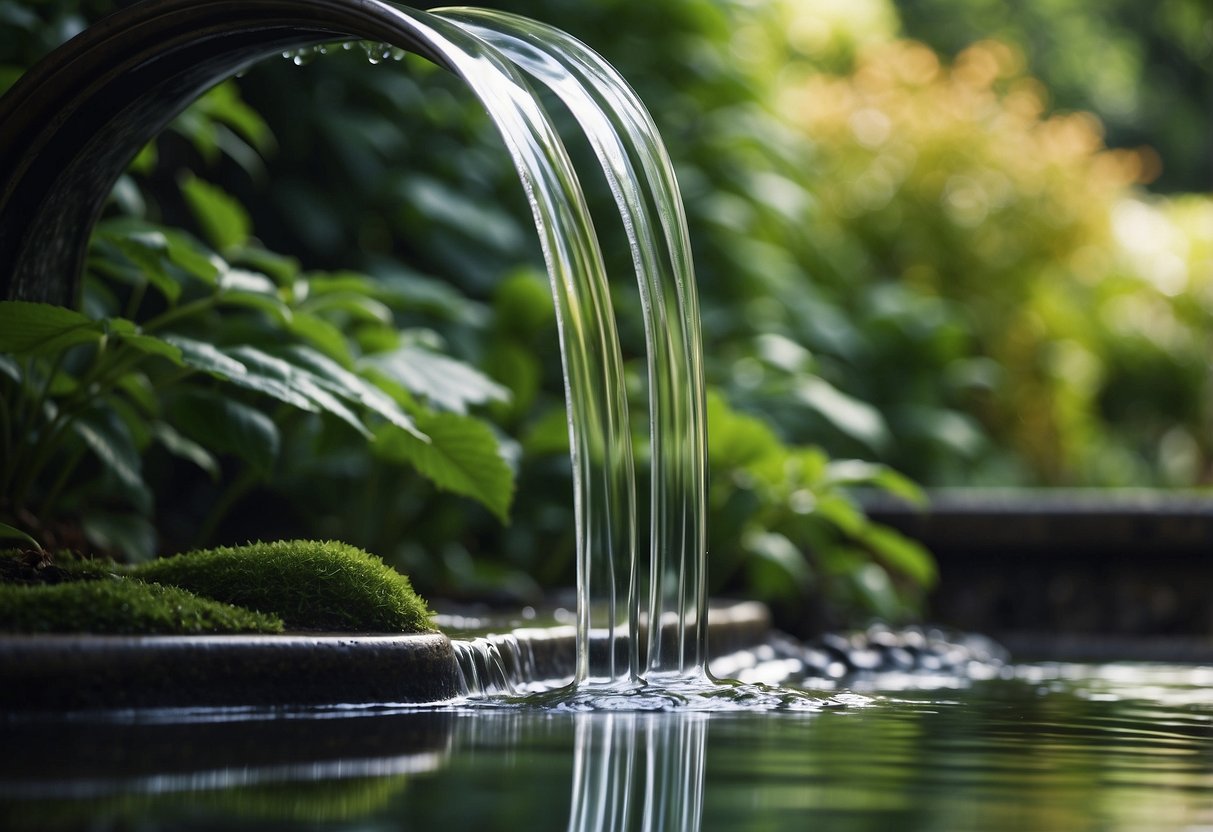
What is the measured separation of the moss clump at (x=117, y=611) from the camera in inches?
80.7

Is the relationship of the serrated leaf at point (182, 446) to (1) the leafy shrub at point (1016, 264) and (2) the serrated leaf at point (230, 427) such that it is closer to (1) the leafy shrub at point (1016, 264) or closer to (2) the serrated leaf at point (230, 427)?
(2) the serrated leaf at point (230, 427)

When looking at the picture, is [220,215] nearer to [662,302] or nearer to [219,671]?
[662,302]

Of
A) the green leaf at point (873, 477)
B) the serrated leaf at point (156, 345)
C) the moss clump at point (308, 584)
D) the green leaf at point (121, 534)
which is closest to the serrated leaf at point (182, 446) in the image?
the green leaf at point (121, 534)

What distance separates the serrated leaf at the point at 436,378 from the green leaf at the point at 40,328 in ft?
2.37

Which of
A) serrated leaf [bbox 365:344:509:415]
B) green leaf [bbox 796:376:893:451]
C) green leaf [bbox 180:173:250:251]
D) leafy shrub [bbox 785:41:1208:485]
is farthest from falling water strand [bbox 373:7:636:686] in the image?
leafy shrub [bbox 785:41:1208:485]

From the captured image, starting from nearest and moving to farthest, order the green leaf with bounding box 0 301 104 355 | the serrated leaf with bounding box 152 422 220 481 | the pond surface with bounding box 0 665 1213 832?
the pond surface with bounding box 0 665 1213 832
the green leaf with bounding box 0 301 104 355
the serrated leaf with bounding box 152 422 220 481

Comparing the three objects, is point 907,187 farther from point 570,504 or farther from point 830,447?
point 570,504

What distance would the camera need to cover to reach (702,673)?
2670 mm

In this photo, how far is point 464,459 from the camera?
10.1 feet

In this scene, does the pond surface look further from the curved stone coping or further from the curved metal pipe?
the curved metal pipe

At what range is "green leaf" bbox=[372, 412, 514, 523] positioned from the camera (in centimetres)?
305

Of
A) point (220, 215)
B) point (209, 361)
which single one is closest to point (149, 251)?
Result: point (209, 361)

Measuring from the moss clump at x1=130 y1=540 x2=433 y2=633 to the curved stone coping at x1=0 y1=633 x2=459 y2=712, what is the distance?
10 cm

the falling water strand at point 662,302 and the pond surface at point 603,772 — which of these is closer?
the pond surface at point 603,772
